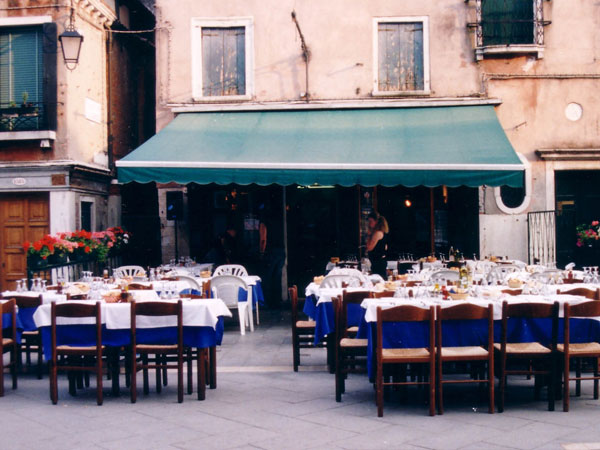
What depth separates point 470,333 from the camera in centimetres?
622

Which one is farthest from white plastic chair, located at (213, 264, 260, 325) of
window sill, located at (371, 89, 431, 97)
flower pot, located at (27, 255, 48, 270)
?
window sill, located at (371, 89, 431, 97)

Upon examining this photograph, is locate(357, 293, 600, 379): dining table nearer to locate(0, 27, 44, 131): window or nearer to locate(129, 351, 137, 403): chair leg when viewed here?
locate(129, 351, 137, 403): chair leg

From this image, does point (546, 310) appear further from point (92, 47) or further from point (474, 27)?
point (92, 47)

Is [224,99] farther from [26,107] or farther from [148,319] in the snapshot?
[148,319]

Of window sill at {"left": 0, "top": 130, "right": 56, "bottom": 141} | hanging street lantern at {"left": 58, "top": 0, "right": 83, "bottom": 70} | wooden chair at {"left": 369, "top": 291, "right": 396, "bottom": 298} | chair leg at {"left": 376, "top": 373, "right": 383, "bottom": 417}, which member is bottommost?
chair leg at {"left": 376, "top": 373, "right": 383, "bottom": 417}

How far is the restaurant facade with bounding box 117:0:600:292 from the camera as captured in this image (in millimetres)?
12930

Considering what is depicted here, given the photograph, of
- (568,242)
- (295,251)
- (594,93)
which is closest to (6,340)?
Answer: (295,251)

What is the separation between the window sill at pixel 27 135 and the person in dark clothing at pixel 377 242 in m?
6.19

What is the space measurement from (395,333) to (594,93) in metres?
8.94

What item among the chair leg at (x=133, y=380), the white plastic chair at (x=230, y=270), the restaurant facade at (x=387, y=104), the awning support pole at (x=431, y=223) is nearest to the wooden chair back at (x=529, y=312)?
the chair leg at (x=133, y=380)

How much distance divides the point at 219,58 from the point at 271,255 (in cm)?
396

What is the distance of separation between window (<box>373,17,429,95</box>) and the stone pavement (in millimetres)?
7459

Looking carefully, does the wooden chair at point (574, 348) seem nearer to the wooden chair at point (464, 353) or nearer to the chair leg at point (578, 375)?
the chair leg at point (578, 375)

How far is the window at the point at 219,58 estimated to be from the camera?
1367 cm
